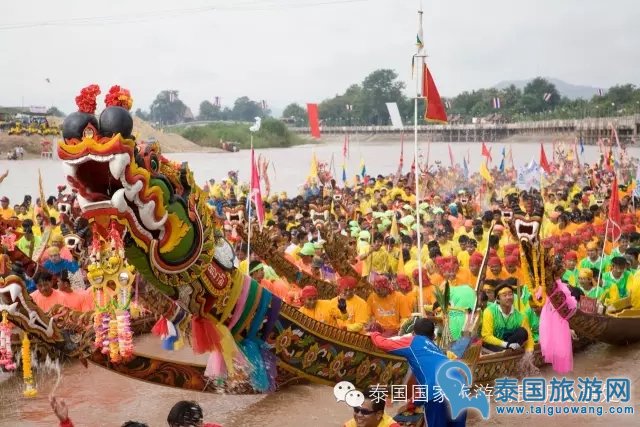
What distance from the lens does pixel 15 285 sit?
5.81 metres

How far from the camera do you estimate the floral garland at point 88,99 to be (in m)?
5.39

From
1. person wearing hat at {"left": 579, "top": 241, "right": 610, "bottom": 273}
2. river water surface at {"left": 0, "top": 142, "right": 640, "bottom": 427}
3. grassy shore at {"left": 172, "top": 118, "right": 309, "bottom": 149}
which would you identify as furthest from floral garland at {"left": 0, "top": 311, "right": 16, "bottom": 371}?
grassy shore at {"left": 172, "top": 118, "right": 309, "bottom": 149}

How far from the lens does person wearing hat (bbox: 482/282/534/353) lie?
303 inches

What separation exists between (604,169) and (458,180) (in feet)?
14.3

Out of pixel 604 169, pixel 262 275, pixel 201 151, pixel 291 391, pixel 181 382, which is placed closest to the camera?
pixel 181 382

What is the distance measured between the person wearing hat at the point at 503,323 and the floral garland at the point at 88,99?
409 centimetres

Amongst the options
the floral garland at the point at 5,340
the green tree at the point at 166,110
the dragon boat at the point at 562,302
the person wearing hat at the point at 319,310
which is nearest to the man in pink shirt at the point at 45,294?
the floral garland at the point at 5,340

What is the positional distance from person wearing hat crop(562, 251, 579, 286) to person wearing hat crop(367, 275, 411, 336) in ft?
7.49

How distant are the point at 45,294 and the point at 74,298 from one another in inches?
11.2

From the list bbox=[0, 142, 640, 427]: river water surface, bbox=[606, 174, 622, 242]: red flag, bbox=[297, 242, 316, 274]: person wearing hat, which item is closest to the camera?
bbox=[0, 142, 640, 427]: river water surface

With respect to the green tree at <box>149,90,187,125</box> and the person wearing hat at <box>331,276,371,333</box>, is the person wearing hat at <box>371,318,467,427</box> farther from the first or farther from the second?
the green tree at <box>149,90,187,125</box>

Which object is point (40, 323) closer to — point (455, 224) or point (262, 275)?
point (262, 275)

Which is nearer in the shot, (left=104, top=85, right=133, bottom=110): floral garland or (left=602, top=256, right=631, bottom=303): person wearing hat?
(left=104, top=85, right=133, bottom=110): floral garland

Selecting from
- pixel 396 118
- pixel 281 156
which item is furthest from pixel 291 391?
pixel 281 156
